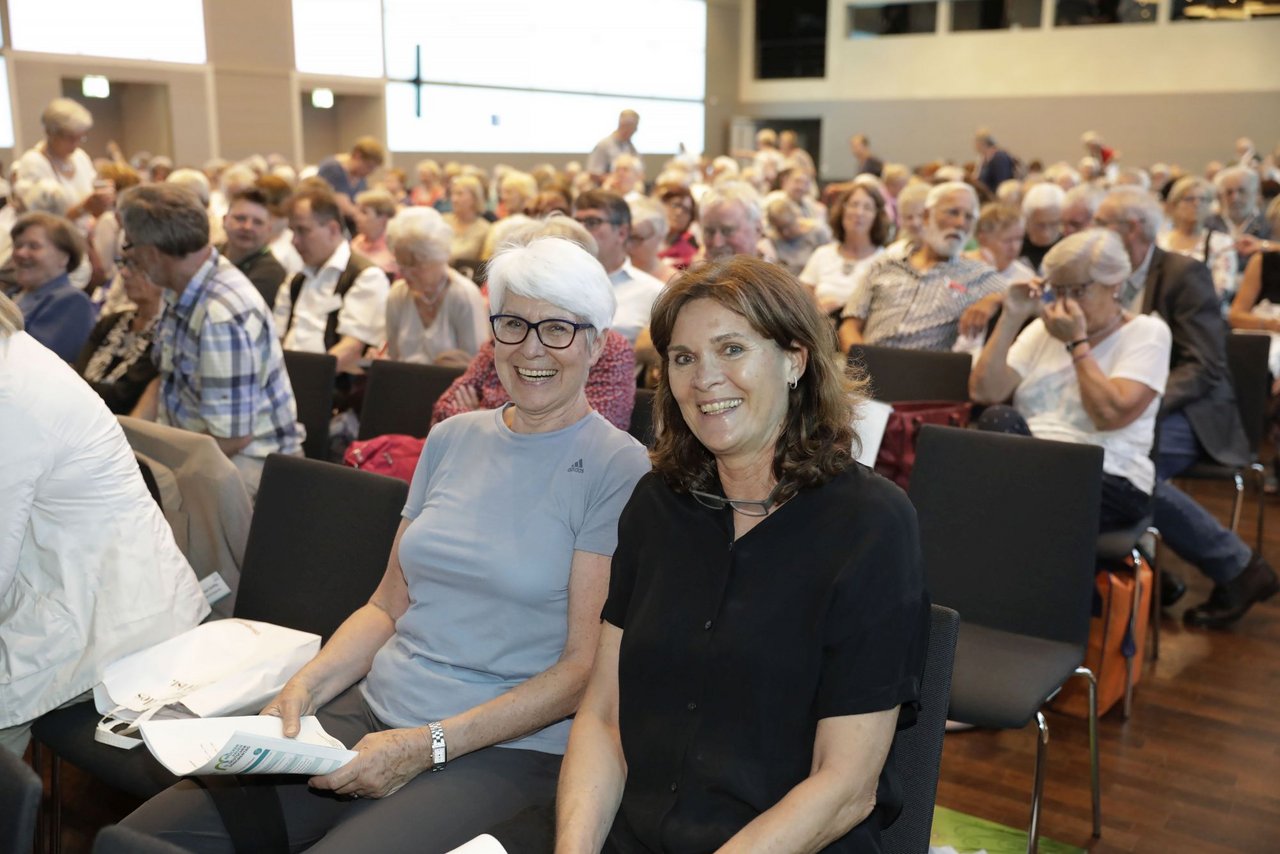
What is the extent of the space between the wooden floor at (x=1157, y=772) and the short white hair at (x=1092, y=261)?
1.26m

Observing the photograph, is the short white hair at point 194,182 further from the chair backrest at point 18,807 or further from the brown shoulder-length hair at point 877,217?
the chair backrest at point 18,807

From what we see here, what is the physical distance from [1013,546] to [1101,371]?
30.6 inches

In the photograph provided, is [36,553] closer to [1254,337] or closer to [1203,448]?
[1203,448]

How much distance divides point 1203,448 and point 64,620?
3581mm

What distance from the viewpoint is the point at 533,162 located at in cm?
1948

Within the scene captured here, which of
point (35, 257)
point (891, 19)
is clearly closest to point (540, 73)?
point (891, 19)

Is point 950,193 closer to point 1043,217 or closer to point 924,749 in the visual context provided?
point 1043,217

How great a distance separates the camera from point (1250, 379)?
420 centimetres

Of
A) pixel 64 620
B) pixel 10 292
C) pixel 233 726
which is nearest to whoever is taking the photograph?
pixel 233 726

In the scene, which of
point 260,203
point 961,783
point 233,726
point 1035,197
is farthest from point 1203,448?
point 260,203

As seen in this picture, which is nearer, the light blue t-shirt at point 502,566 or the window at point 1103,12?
the light blue t-shirt at point 502,566

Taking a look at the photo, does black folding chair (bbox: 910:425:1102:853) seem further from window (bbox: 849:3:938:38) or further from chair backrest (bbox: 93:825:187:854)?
window (bbox: 849:3:938:38)

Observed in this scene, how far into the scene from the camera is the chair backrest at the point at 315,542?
7.60 ft

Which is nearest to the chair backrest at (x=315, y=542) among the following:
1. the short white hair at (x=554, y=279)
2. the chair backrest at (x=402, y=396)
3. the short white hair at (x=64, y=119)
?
the short white hair at (x=554, y=279)
